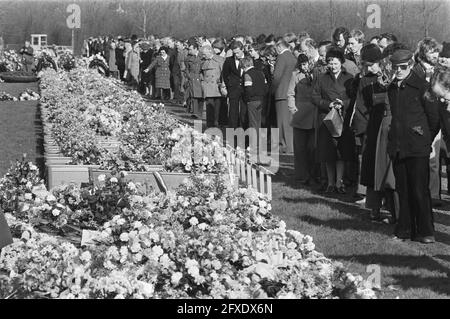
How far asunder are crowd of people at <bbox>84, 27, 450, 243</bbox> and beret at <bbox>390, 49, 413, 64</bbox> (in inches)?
0.5

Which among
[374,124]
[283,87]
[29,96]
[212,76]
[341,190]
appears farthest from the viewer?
[29,96]

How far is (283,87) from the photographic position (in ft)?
54.9

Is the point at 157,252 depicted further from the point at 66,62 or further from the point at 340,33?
the point at 66,62

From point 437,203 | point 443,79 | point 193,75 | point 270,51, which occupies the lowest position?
point 437,203

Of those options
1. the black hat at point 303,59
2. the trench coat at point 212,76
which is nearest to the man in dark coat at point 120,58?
the trench coat at point 212,76

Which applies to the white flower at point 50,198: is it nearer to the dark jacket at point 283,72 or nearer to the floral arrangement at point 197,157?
the floral arrangement at point 197,157

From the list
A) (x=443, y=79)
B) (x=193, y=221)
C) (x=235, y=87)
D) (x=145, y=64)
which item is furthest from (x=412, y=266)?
(x=145, y=64)

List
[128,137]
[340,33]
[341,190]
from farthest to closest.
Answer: [340,33] < [128,137] < [341,190]

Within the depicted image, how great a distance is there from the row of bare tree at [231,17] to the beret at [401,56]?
16945 millimetres

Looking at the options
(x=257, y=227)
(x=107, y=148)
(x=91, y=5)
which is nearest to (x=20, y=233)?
(x=257, y=227)

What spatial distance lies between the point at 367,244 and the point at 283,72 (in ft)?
23.2

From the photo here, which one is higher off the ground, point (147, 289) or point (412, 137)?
point (412, 137)

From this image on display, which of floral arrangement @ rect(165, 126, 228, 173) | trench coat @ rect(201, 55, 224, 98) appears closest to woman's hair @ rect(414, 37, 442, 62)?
floral arrangement @ rect(165, 126, 228, 173)

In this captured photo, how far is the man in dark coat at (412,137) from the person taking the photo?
31.4ft
